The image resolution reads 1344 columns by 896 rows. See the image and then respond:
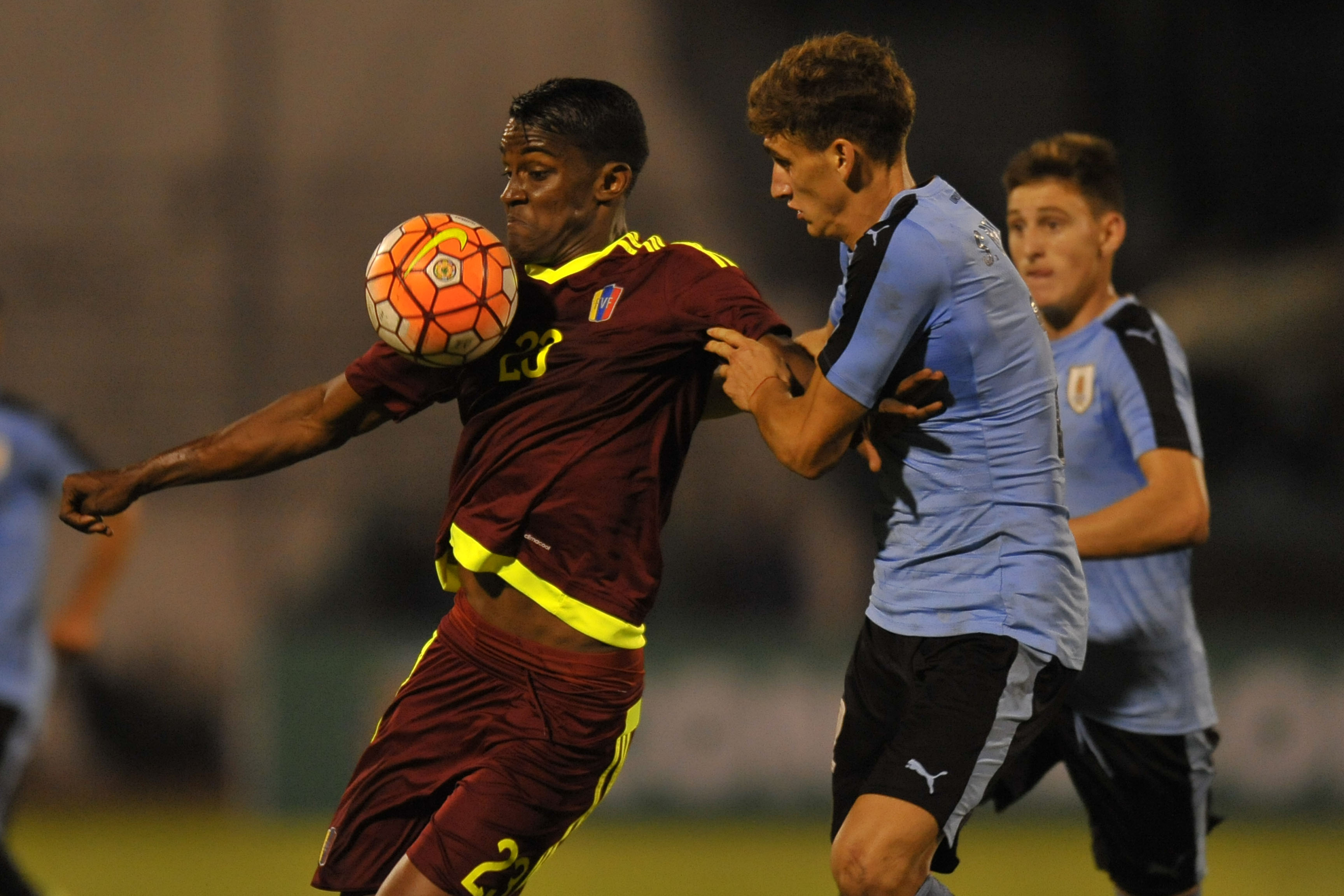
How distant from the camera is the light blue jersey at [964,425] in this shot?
3121 mm

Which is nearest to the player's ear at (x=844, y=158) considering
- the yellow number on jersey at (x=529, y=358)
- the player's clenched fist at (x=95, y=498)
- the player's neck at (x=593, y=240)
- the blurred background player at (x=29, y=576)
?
the player's neck at (x=593, y=240)

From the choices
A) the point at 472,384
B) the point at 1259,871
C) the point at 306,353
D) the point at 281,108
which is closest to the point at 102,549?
the point at 472,384

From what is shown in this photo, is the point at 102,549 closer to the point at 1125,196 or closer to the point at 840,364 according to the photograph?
the point at 840,364

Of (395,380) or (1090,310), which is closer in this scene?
(395,380)

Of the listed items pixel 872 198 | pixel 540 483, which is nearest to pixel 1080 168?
pixel 872 198

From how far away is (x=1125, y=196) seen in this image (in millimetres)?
9766

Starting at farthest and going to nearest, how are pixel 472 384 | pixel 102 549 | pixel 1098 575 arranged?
pixel 102 549 < pixel 1098 575 < pixel 472 384

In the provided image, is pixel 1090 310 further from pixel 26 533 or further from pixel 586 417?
pixel 26 533

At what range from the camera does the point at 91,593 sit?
233 inches

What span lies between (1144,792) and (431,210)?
6.72m

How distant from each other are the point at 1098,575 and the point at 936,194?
147cm

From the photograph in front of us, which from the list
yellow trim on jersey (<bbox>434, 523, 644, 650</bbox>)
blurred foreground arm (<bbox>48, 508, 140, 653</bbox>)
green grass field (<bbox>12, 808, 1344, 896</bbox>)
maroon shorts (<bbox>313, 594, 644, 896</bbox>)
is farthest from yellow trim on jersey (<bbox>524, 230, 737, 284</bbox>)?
green grass field (<bbox>12, 808, 1344, 896</bbox>)

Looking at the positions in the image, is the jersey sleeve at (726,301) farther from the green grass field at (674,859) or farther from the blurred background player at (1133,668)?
the green grass field at (674,859)

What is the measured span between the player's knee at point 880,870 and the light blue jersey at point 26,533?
348cm
